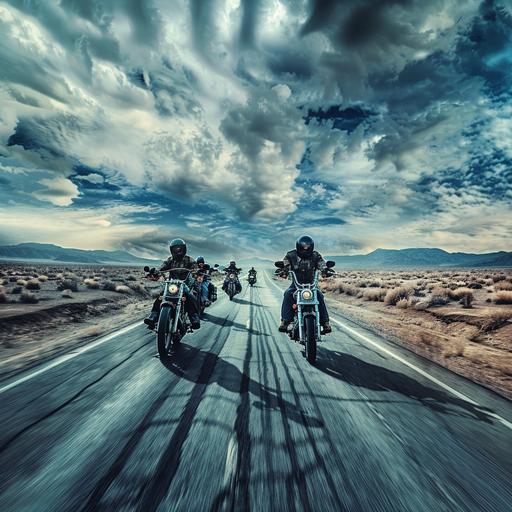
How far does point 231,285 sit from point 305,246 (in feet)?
35.8

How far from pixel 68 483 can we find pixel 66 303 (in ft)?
38.3

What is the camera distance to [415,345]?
7758 mm

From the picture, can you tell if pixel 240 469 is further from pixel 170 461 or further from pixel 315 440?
pixel 315 440

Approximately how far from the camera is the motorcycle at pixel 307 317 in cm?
555

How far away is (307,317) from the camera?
5.88 m

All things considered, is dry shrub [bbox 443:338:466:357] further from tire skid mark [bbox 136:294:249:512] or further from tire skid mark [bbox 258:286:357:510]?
tire skid mark [bbox 136:294:249:512]

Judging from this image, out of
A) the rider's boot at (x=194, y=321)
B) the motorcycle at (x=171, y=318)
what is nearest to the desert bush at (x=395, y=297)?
the rider's boot at (x=194, y=321)

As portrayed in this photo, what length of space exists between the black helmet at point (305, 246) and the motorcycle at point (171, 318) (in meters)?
2.82

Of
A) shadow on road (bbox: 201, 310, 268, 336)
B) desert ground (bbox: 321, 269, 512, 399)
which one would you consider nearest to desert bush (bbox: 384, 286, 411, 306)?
desert ground (bbox: 321, 269, 512, 399)

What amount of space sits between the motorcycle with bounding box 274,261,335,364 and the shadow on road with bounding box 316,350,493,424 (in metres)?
0.42

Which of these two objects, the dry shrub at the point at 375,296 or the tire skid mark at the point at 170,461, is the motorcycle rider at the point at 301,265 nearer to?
the tire skid mark at the point at 170,461

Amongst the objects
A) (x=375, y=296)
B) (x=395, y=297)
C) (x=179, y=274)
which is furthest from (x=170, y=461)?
(x=375, y=296)

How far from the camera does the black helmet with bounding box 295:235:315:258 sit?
6809mm

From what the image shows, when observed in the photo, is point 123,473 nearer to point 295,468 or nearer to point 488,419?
point 295,468
